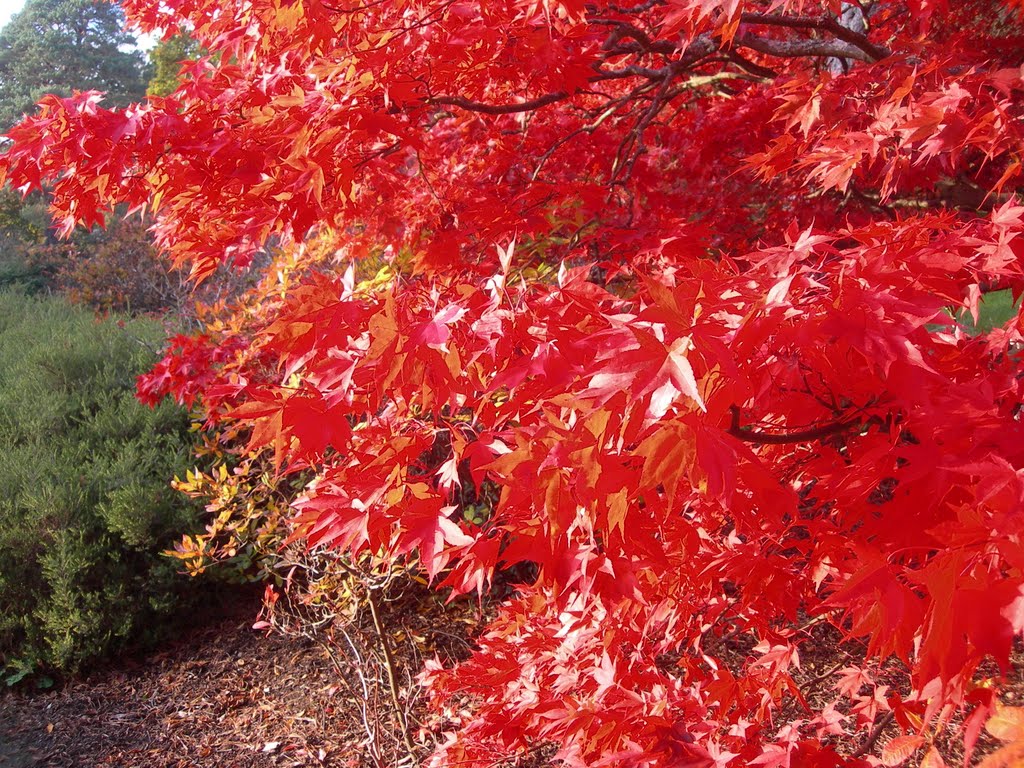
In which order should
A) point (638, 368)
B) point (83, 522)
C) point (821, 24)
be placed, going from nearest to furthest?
point (638, 368), point (821, 24), point (83, 522)

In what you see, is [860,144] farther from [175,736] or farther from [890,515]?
[175,736]

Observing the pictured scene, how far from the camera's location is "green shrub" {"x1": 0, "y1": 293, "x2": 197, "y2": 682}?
Result: 3.80m

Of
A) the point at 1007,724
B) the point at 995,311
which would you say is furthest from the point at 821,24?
the point at 995,311

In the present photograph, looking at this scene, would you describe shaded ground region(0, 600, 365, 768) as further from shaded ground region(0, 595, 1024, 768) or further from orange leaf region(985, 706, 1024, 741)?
orange leaf region(985, 706, 1024, 741)

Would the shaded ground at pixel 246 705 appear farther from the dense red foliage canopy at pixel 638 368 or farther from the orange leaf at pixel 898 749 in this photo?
the orange leaf at pixel 898 749

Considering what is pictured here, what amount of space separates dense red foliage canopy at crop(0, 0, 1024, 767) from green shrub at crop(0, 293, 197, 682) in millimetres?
1122

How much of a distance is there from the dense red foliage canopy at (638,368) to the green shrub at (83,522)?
3.68 ft

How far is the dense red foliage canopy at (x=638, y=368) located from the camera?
1144mm

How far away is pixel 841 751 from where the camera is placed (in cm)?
281

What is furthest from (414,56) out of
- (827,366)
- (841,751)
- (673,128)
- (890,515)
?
(841,751)

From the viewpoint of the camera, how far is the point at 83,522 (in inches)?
164

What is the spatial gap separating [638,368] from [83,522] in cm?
415

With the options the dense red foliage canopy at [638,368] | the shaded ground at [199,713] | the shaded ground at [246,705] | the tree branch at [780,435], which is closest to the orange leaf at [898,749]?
the dense red foliage canopy at [638,368]

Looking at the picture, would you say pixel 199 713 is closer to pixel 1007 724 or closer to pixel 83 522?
pixel 83 522
